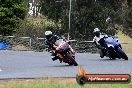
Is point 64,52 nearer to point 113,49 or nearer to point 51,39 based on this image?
point 51,39

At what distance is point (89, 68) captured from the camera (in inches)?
795

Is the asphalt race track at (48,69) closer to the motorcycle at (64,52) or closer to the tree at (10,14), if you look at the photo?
the motorcycle at (64,52)

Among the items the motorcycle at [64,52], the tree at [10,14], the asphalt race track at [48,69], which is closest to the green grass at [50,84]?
the asphalt race track at [48,69]

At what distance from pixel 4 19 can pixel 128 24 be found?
16.9m

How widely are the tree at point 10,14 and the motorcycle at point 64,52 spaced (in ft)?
76.6

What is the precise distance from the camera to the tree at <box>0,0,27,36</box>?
147ft

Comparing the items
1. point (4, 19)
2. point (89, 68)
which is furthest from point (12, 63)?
point (4, 19)

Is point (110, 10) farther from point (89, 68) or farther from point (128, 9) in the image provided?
point (89, 68)

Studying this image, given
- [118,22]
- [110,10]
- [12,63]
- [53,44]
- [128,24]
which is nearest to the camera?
[53,44]

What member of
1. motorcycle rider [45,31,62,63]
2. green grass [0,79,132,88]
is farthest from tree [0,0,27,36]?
green grass [0,79,132,88]

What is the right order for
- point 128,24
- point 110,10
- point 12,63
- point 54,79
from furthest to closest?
point 128,24, point 110,10, point 12,63, point 54,79

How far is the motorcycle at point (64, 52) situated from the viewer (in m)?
21.5

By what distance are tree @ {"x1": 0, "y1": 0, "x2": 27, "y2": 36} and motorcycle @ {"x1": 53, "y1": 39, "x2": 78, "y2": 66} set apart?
2336 cm

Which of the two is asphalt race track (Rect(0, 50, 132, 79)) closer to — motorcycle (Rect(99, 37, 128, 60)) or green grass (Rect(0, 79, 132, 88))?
motorcycle (Rect(99, 37, 128, 60))
